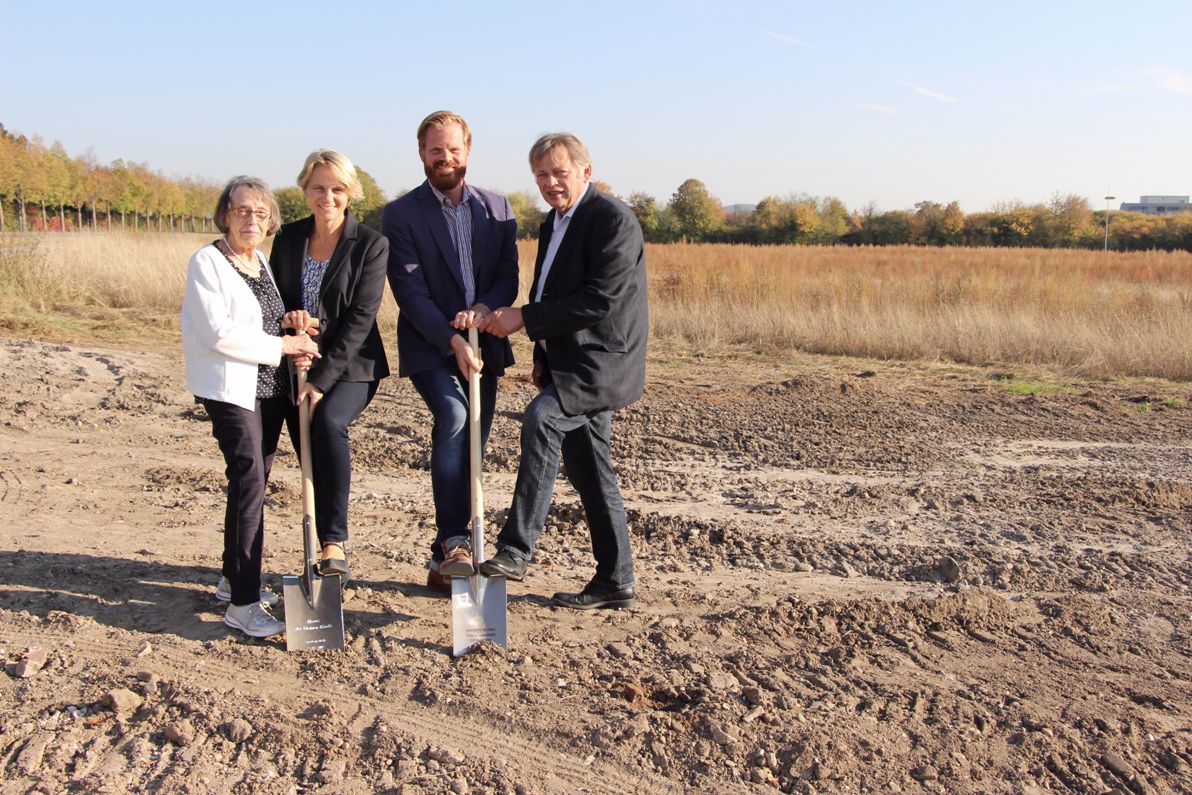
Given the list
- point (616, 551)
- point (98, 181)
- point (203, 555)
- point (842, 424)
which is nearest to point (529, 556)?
point (616, 551)

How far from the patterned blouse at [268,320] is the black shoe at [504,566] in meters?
1.05

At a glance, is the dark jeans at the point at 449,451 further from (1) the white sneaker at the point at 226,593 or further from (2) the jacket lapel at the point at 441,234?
(1) the white sneaker at the point at 226,593

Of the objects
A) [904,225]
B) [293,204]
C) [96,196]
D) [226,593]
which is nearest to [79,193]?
[96,196]

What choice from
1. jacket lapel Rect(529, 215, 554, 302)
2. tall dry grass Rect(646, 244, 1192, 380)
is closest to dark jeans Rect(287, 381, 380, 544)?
jacket lapel Rect(529, 215, 554, 302)

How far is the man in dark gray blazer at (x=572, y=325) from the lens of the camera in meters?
3.59

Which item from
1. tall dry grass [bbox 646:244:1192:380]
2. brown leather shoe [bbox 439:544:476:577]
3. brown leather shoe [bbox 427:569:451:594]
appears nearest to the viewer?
brown leather shoe [bbox 439:544:476:577]

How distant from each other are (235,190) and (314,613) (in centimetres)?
155

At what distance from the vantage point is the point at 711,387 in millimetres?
9484

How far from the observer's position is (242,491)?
3504 millimetres

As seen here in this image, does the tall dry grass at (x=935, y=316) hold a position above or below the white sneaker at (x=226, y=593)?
above

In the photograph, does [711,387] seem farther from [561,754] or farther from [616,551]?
[561,754]

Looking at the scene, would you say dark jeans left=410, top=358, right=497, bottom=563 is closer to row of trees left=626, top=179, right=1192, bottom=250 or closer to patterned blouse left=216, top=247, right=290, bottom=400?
patterned blouse left=216, top=247, right=290, bottom=400

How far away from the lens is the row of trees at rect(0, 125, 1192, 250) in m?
35.9

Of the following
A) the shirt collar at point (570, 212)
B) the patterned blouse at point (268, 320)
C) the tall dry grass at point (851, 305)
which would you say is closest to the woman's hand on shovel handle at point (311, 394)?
the patterned blouse at point (268, 320)
